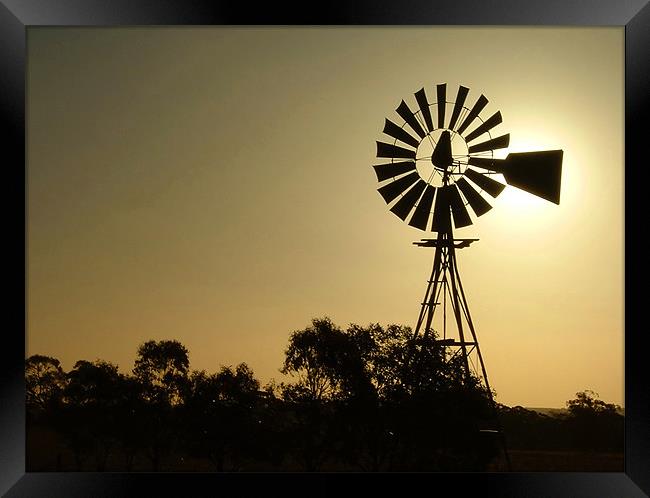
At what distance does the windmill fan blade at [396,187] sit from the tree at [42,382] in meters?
1.82

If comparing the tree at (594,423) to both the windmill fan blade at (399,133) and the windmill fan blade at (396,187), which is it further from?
the windmill fan blade at (399,133)

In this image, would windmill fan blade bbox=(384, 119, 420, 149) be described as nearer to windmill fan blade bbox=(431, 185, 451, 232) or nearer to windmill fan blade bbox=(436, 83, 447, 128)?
windmill fan blade bbox=(436, 83, 447, 128)

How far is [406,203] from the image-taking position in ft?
14.0

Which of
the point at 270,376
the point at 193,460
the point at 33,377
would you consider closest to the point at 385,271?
the point at 270,376

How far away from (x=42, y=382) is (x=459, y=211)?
7.27 feet

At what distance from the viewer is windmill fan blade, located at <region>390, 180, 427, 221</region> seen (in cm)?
426

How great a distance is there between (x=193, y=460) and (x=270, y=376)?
1.85ft

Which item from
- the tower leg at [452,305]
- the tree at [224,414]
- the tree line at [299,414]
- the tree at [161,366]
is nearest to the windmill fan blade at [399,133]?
the tower leg at [452,305]

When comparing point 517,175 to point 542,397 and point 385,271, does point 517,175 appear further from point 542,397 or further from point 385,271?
point 542,397

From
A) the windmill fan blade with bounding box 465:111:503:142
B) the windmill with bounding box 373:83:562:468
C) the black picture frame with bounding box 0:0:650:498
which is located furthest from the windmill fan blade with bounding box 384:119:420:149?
the black picture frame with bounding box 0:0:650:498

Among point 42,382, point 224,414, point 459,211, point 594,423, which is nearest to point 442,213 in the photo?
point 459,211

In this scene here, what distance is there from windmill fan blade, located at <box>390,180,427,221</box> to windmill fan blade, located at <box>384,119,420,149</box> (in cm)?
21

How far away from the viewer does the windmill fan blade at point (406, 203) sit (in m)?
4.26

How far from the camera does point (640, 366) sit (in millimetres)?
3775
